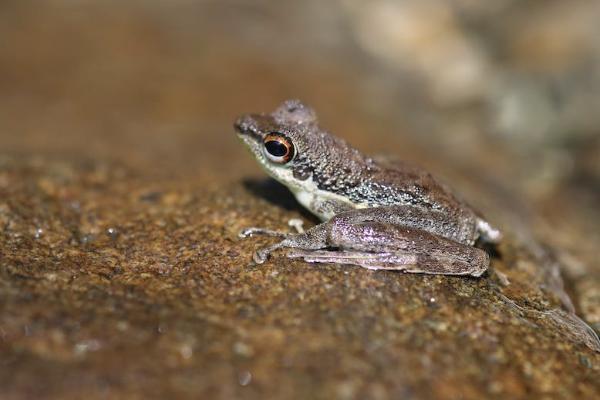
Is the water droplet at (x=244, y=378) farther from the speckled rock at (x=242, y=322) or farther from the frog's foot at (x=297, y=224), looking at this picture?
the frog's foot at (x=297, y=224)

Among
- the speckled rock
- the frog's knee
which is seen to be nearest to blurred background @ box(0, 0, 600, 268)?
the speckled rock

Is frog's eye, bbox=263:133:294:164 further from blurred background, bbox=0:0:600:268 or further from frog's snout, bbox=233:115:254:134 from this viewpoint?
blurred background, bbox=0:0:600:268

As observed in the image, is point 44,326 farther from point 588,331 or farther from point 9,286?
point 588,331

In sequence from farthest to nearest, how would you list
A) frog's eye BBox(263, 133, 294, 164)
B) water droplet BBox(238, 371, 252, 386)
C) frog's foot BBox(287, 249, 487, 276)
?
1. frog's eye BBox(263, 133, 294, 164)
2. frog's foot BBox(287, 249, 487, 276)
3. water droplet BBox(238, 371, 252, 386)

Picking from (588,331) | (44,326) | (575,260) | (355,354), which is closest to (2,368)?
(44,326)

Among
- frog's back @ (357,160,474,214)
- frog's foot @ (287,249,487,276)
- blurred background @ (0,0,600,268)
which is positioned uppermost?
blurred background @ (0,0,600,268)

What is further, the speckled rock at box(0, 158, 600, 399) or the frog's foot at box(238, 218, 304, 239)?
the frog's foot at box(238, 218, 304, 239)

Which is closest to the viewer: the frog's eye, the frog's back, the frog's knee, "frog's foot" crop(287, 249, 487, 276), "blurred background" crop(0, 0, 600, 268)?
"frog's foot" crop(287, 249, 487, 276)

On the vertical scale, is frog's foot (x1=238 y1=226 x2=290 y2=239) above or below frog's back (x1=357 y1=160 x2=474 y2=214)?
below
